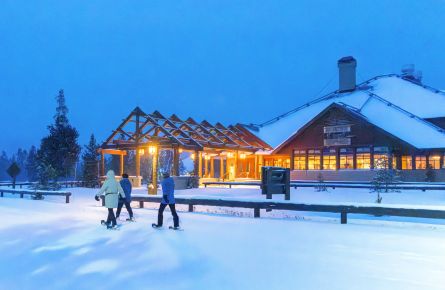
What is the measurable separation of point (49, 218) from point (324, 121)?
27563 millimetres

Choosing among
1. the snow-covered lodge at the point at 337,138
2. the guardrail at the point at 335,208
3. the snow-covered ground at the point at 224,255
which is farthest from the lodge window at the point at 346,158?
the snow-covered ground at the point at 224,255

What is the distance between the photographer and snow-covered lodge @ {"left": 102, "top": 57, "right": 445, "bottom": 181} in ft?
101

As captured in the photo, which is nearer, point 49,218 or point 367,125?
point 49,218

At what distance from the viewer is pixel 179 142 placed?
28.0 meters

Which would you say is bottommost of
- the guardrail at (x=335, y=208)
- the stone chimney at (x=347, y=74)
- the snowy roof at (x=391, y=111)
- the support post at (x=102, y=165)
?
the guardrail at (x=335, y=208)

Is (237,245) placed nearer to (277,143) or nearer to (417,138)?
(417,138)

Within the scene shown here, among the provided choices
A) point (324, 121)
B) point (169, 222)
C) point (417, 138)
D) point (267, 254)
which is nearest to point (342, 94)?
point (324, 121)

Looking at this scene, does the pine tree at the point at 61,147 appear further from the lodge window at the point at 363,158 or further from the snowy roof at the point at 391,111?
the lodge window at the point at 363,158

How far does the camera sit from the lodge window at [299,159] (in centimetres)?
3800

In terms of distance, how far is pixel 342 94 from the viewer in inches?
1759

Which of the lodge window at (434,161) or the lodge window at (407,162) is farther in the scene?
the lodge window at (407,162)

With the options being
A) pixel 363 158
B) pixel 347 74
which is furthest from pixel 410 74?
pixel 363 158

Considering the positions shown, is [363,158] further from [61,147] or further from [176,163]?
[61,147]

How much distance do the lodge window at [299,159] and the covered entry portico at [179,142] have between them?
2626mm
